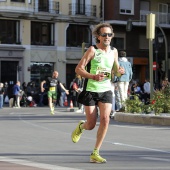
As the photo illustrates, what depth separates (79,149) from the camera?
36.7 ft

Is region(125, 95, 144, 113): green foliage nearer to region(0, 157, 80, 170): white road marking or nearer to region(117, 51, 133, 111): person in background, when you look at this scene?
region(117, 51, 133, 111): person in background

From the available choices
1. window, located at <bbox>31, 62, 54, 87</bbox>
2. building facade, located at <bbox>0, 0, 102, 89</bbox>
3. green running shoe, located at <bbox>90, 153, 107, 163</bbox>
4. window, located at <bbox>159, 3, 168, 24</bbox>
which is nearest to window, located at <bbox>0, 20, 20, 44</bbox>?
building facade, located at <bbox>0, 0, 102, 89</bbox>

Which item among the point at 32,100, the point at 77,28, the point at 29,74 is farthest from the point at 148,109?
the point at 77,28

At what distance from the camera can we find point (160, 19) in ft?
189

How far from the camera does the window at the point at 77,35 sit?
54219mm

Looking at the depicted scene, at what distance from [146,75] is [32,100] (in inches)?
696

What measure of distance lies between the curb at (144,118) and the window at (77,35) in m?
35.1

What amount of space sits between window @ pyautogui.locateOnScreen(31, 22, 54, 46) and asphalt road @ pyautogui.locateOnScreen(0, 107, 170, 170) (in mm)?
35833

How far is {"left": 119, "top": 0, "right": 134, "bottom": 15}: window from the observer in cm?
5564

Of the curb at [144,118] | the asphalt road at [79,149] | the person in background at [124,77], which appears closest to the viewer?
the asphalt road at [79,149]

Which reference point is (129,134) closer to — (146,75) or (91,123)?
(91,123)

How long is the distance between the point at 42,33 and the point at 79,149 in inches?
1655

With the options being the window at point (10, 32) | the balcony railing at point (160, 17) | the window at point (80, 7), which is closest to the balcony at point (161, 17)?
the balcony railing at point (160, 17)

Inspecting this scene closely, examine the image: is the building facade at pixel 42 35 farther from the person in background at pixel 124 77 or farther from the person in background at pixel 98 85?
the person in background at pixel 98 85
